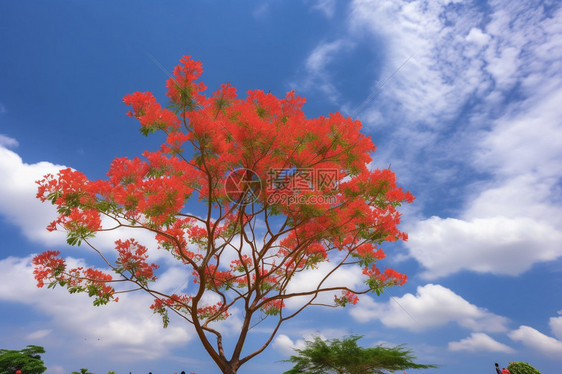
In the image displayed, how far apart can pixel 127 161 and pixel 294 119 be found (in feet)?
8.51

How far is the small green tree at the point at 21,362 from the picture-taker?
1234cm

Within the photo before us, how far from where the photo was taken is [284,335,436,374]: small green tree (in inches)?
403

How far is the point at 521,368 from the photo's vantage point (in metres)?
9.70

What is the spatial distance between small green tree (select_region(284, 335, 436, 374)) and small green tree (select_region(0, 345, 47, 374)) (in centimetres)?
906

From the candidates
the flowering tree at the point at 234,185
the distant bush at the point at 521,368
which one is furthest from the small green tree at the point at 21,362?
the distant bush at the point at 521,368

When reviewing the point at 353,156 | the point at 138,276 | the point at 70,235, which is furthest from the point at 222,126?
the point at 138,276

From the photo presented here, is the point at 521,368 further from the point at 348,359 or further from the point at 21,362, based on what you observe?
the point at 21,362

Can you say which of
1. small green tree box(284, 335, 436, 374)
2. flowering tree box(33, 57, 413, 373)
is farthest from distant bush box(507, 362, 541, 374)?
flowering tree box(33, 57, 413, 373)

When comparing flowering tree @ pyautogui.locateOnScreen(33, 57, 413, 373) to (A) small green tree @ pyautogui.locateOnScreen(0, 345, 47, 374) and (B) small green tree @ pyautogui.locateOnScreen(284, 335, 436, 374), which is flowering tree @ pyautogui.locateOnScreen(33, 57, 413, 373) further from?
(A) small green tree @ pyautogui.locateOnScreen(0, 345, 47, 374)

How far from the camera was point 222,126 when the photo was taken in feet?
16.6

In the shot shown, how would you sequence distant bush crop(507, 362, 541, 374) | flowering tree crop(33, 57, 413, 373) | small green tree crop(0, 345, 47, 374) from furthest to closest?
small green tree crop(0, 345, 47, 374)
distant bush crop(507, 362, 541, 374)
flowering tree crop(33, 57, 413, 373)

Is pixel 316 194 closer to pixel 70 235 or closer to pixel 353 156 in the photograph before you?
pixel 353 156

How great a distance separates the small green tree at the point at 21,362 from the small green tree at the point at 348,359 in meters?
9.06

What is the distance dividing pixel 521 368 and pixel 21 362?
15.8 meters
